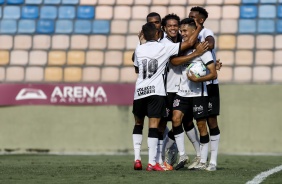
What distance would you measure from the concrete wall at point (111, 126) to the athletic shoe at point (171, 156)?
16.0ft

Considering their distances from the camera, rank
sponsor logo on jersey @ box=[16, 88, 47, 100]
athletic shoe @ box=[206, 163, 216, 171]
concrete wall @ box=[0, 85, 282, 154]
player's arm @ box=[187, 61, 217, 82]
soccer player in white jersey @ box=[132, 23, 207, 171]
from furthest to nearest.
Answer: sponsor logo on jersey @ box=[16, 88, 47, 100] < concrete wall @ box=[0, 85, 282, 154] < athletic shoe @ box=[206, 163, 216, 171] < soccer player in white jersey @ box=[132, 23, 207, 171] < player's arm @ box=[187, 61, 217, 82]

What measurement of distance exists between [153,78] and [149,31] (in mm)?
562

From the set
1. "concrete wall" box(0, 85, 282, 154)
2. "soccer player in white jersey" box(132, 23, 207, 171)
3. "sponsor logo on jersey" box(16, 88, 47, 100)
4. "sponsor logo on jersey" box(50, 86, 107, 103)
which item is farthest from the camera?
"sponsor logo on jersey" box(16, 88, 47, 100)

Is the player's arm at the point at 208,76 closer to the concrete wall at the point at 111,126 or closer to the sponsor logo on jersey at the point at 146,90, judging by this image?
the sponsor logo on jersey at the point at 146,90

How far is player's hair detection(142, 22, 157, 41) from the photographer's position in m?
10.1

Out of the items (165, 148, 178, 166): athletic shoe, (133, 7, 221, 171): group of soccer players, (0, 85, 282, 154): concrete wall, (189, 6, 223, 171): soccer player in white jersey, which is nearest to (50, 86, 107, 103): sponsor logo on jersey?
(0, 85, 282, 154): concrete wall

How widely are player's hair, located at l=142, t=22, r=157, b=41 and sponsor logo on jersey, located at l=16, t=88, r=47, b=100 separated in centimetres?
660

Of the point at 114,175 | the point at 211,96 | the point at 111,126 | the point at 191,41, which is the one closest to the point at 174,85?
the point at 211,96

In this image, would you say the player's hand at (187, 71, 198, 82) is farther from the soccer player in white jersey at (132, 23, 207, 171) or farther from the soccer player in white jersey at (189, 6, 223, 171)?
the soccer player in white jersey at (189, 6, 223, 171)

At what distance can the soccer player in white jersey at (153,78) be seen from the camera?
1016 centimetres

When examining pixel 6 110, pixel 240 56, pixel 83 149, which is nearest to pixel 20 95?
pixel 6 110

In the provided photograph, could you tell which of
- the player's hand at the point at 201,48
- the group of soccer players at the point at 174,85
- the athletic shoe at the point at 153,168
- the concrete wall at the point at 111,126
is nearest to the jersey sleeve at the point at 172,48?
the group of soccer players at the point at 174,85

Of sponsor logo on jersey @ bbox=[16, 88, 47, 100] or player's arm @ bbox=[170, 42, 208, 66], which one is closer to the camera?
player's arm @ bbox=[170, 42, 208, 66]

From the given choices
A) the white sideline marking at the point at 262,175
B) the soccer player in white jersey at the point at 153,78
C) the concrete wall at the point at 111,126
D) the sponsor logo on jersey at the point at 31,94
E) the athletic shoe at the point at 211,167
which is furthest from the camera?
the sponsor logo on jersey at the point at 31,94
